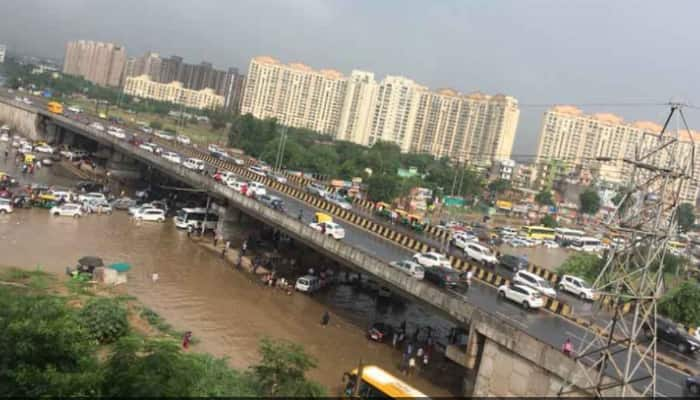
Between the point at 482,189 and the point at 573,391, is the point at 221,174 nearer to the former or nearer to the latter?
the point at 573,391

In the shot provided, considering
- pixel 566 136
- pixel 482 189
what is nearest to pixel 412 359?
pixel 482 189

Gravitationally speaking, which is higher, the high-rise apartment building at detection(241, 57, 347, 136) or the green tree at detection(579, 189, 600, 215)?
the high-rise apartment building at detection(241, 57, 347, 136)

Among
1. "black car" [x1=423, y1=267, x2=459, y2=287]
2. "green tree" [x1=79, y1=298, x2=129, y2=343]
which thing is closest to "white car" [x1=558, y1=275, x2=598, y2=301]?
"black car" [x1=423, y1=267, x2=459, y2=287]

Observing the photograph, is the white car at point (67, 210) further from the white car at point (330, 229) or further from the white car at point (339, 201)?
the white car at point (339, 201)

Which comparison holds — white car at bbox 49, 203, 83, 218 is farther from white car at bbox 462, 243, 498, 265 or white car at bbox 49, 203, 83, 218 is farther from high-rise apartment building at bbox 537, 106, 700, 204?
high-rise apartment building at bbox 537, 106, 700, 204

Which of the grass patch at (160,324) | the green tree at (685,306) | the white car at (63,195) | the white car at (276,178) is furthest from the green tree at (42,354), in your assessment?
the white car at (276,178)
